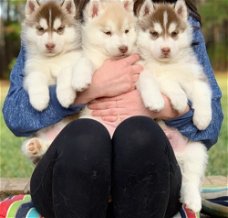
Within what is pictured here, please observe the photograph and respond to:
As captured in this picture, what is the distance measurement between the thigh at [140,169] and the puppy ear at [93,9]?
0.90 meters

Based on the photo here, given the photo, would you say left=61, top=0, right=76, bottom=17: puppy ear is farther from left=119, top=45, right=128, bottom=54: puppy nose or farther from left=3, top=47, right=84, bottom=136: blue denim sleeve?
left=3, top=47, right=84, bottom=136: blue denim sleeve

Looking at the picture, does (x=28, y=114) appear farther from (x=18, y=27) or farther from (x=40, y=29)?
(x=18, y=27)

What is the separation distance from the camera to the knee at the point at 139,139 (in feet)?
7.46

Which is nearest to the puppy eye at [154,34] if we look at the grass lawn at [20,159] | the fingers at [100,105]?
the fingers at [100,105]

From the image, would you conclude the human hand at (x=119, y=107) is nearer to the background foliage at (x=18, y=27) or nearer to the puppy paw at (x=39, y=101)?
the puppy paw at (x=39, y=101)

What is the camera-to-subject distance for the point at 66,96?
104 inches

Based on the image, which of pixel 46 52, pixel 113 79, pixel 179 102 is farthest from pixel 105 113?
pixel 46 52

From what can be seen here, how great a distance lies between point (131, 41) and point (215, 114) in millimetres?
590

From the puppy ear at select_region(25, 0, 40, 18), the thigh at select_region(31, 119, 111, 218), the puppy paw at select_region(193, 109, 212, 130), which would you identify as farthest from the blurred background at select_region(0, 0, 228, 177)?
the thigh at select_region(31, 119, 111, 218)

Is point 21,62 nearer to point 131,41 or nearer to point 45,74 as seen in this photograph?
point 45,74

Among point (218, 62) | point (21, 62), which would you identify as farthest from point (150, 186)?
point (218, 62)

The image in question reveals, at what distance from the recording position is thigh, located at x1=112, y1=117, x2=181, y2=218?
7.47 feet

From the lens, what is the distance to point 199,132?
2.81 meters

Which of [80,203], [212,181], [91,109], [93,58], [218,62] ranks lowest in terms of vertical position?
[218,62]
